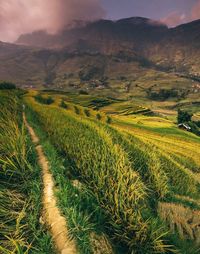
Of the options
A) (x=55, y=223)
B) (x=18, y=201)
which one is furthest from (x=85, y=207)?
(x=18, y=201)

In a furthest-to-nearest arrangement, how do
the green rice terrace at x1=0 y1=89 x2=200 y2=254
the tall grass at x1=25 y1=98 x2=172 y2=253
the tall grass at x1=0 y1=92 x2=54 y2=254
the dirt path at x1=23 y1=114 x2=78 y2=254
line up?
the tall grass at x1=25 y1=98 x2=172 y2=253
the dirt path at x1=23 y1=114 x2=78 y2=254
the green rice terrace at x1=0 y1=89 x2=200 y2=254
the tall grass at x1=0 y1=92 x2=54 y2=254

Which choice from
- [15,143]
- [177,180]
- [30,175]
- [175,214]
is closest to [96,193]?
[30,175]

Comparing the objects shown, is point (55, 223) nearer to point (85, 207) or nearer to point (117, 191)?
point (85, 207)

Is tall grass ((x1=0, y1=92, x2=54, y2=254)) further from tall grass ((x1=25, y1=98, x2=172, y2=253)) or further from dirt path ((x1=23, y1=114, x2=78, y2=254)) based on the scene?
tall grass ((x1=25, y1=98, x2=172, y2=253))

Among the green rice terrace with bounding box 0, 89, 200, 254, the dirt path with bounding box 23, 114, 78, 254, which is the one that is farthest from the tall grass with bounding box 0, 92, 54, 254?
the dirt path with bounding box 23, 114, 78, 254

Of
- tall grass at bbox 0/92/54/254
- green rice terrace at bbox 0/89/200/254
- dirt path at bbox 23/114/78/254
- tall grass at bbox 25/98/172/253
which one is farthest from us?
tall grass at bbox 25/98/172/253

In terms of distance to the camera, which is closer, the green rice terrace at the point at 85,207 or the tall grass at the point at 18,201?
the tall grass at the point at 18,201

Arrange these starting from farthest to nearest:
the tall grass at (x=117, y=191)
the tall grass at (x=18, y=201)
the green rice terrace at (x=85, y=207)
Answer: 1. the tall grass at (x=117, y=191)
2. the green rice terrace at (x=85, y=207)
3. the tall grass at (x=18, y=201)

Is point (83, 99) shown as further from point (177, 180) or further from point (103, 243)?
point (103, 243)

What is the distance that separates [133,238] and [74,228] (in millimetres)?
2711

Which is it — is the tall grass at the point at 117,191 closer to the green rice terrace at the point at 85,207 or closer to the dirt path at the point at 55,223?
the green rice terrace at the point at 85,207

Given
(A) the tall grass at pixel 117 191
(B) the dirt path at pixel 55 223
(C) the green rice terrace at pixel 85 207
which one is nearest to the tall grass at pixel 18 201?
(C) the green rice terrace at pixel 85 207

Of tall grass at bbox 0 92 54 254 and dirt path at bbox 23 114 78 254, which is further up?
tall grass at bbox 0 92 54 254

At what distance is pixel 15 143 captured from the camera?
38.3 feet
